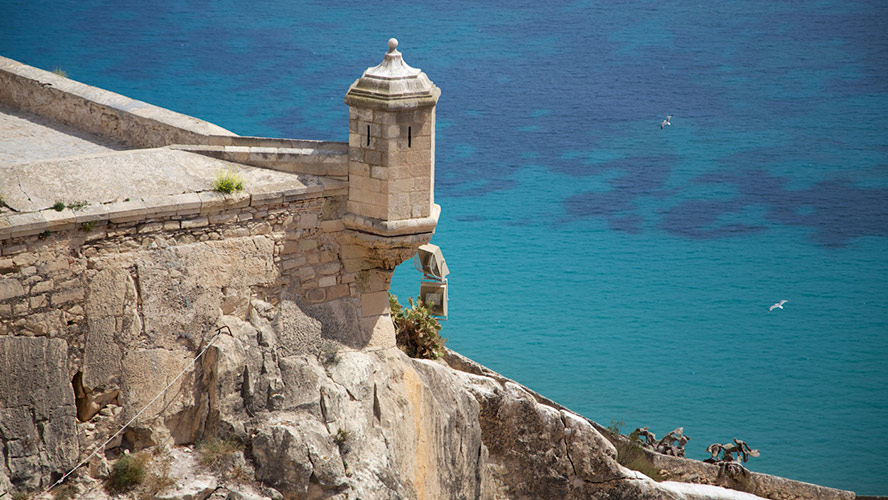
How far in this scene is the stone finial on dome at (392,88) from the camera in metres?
11.9

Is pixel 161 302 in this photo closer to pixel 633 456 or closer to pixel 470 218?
pixel 633 456

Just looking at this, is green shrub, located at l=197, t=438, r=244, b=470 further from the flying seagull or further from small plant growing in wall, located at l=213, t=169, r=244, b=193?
the flying seagull

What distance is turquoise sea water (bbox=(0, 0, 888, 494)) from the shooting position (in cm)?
2095

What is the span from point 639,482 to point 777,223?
12.4 metres

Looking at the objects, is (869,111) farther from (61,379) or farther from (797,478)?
(61,379)

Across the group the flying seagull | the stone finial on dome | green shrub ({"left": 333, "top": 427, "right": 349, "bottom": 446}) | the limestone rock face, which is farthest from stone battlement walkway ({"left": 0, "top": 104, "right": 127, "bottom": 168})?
the flying seagull

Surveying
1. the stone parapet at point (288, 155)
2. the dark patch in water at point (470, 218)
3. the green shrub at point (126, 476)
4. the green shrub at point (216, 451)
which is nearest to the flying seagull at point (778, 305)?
the dark patch in water at point (470, 218)

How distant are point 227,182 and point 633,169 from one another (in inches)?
705

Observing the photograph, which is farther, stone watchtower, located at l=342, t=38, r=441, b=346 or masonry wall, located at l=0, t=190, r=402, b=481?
stone watchtower, located at l=342, t=38, r=441, b=346

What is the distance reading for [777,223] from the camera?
26.1 meters

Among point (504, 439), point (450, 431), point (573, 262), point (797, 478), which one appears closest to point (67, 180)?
point (450, 431)

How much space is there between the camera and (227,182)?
11641 mm

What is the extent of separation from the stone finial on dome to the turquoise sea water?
31.3ft

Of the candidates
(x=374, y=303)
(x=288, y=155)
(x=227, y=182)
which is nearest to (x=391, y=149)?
(x=288, y=155)
